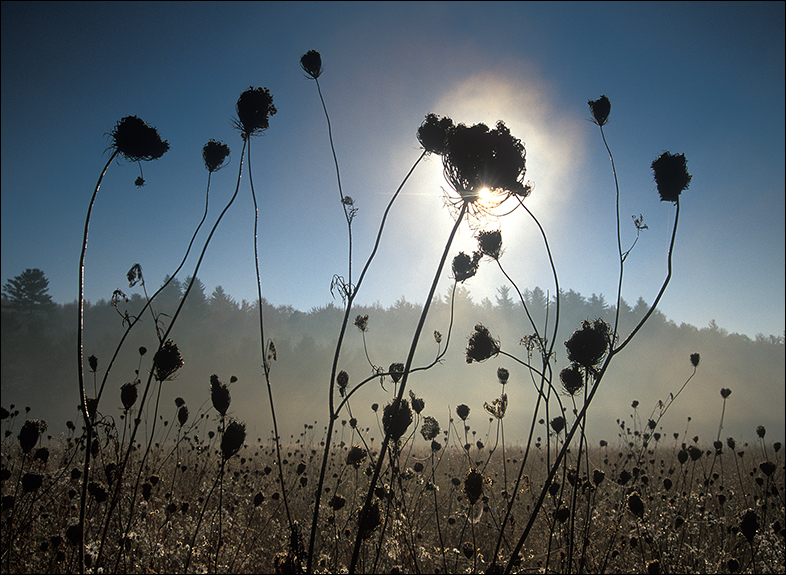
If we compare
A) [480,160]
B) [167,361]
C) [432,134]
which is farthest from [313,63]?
[167,361]

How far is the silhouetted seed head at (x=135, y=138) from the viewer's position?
236cm

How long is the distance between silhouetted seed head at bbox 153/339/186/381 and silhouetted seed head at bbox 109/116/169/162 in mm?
1329

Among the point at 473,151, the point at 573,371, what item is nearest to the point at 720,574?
the point at 573,371

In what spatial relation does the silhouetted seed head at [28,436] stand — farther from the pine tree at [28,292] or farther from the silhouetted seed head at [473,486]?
the pine tree at [28,292]

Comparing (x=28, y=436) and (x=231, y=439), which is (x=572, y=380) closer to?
(x=231, y=439)

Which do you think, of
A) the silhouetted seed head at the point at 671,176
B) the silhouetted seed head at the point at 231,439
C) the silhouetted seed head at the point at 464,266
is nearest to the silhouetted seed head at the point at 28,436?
the silhouetted seed head at the point at 231,439

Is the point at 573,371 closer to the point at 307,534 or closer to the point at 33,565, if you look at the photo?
the point at 307,534

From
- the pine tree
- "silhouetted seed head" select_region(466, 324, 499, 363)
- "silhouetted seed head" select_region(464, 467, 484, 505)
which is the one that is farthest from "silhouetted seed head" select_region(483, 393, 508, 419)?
the pine tree

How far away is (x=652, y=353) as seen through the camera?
278 ft

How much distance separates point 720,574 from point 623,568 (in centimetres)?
84

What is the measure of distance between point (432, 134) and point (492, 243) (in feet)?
3.53

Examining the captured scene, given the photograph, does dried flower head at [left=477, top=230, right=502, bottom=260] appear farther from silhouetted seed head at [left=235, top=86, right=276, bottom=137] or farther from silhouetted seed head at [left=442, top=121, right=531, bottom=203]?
silhouetted seed head at [left=235, top=86, right=276, bottom=137]

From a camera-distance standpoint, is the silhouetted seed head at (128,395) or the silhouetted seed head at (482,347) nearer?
the silhouetted seed head at (128,395)

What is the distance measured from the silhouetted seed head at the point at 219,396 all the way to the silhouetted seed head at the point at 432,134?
215cm
